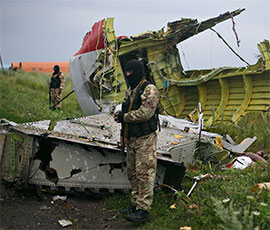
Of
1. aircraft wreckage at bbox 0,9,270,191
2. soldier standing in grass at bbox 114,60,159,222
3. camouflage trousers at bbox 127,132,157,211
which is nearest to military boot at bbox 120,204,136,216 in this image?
soldier standing in grass at bbox 114,60,159,222

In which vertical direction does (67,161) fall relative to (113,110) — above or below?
below

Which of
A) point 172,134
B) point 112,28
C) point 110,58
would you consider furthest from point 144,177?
point 112,28

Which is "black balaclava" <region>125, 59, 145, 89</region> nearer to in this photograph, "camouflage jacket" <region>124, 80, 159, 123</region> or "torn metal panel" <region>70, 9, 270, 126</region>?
"camouflage jacket" <region>124, 80, 159, 123</region>

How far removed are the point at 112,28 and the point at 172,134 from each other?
3454mm

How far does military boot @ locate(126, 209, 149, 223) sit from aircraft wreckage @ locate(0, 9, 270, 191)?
771 millimetres

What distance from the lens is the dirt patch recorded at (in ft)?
13.3

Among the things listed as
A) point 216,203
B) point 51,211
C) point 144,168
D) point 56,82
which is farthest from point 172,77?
point 216,203

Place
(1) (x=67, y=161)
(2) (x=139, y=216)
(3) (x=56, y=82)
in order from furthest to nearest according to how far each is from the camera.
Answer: (3) (x=56, y=82)
(1) (x=67, y=161)
(2) (x=139, y=216)

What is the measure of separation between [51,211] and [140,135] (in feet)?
4.71

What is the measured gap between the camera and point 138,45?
902 cm

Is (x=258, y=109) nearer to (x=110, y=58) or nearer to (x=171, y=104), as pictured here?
(x=171, y=104)

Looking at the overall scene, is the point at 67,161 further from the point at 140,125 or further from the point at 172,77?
the point at 172,77

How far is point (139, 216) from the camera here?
4.04m

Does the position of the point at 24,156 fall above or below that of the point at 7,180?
above
